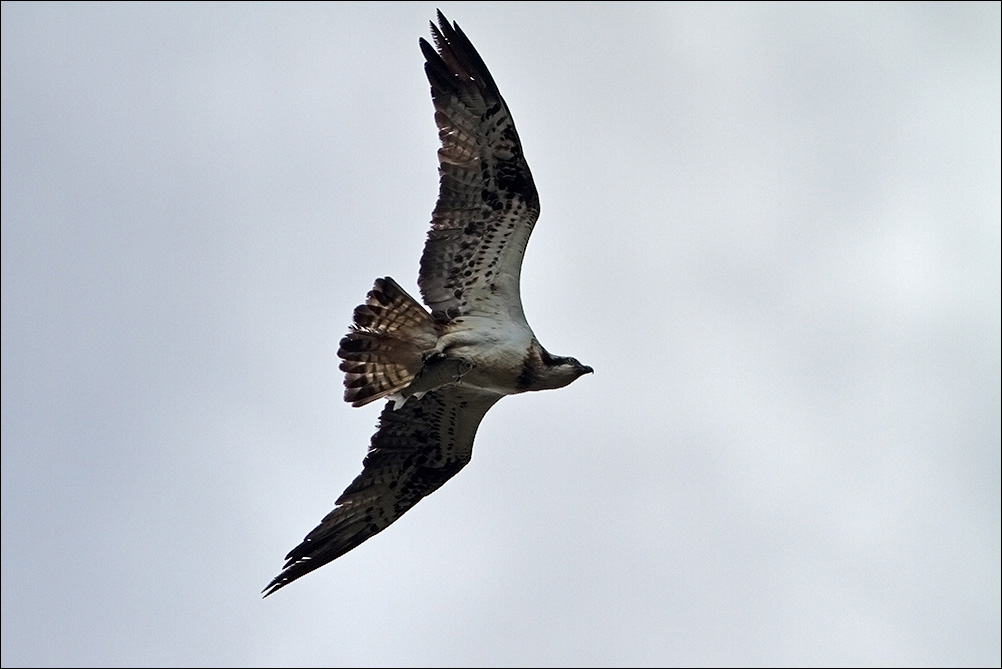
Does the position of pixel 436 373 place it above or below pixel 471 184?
below

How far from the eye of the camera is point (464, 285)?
15625mm

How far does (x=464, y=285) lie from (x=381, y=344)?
102 cm

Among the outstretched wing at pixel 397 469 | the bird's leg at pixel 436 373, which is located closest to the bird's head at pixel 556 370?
the bird's leg at pixel 436 373

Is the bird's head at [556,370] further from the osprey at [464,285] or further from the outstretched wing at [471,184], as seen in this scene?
the outstretched wing at [471,184]

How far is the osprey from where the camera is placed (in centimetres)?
1522

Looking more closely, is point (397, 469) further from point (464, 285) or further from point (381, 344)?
point (464, 285)

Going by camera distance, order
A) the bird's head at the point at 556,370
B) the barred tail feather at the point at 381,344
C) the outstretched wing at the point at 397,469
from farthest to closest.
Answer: the outstretched wing at the point at 397,469
the bird's head at the point at 556,370
the barred tail feather at the point at 381,344

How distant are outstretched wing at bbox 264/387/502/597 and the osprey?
672 mm

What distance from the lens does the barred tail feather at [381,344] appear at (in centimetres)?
1516

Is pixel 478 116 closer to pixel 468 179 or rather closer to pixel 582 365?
pixel 468 179

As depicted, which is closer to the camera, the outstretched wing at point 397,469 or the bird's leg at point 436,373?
the bird's leg at point 436,373

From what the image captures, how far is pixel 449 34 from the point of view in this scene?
Result: 1545cm

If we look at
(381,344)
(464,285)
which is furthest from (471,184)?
(381,344)

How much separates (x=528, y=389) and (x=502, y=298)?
0.89m
